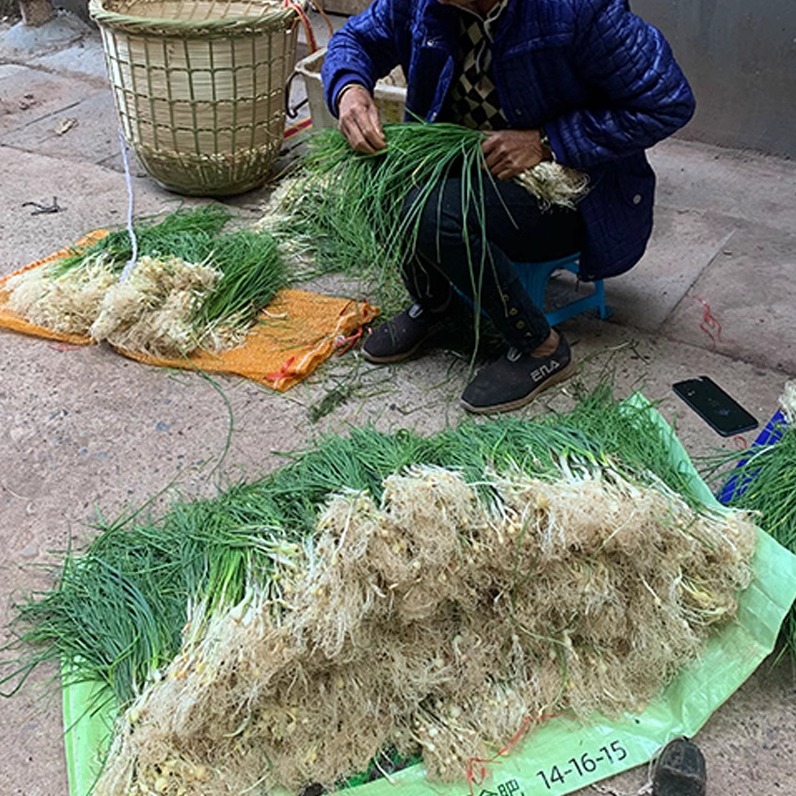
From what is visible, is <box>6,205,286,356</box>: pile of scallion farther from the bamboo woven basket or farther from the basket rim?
the basket rim

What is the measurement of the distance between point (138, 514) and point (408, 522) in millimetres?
829

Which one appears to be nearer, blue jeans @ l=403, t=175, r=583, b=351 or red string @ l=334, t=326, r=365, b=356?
blue jeans @ l=403, t=175, r=583, b=351

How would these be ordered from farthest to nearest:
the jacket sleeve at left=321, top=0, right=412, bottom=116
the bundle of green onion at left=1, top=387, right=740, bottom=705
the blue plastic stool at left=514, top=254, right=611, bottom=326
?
the blue plastic stool at left=514, top=254, right=611, bottom=326
the jacket sleeve at left=321, top=0, right=412, bottom=116
the bundle of green onion at left=1, top=387, right=740, bottom=705

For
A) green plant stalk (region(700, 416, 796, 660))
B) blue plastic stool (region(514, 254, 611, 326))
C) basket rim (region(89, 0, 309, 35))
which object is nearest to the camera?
green plant stalk (region(700, 416, 796, 660))

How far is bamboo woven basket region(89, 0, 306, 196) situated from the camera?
307cm

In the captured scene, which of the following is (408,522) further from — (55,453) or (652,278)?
(652,278)

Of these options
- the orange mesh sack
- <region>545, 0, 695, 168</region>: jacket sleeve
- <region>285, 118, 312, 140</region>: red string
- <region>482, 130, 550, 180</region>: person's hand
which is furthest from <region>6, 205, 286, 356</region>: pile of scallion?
Answer: <region>285, 118, 312, 140</region>: red string

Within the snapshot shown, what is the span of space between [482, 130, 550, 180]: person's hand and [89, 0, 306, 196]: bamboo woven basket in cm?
136

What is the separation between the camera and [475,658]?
Answer: 1.54 meters

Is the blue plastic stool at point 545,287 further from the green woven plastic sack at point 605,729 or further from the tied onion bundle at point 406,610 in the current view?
the green woven plastic sack at point 605,729

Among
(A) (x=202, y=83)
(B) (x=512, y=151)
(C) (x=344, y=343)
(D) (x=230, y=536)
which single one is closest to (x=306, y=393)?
(C) (x=344, y=343)

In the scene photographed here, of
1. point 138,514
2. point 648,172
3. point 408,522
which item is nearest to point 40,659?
point 138,514

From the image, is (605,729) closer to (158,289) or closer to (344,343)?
(344,343)

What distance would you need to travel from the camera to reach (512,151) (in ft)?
6.86
